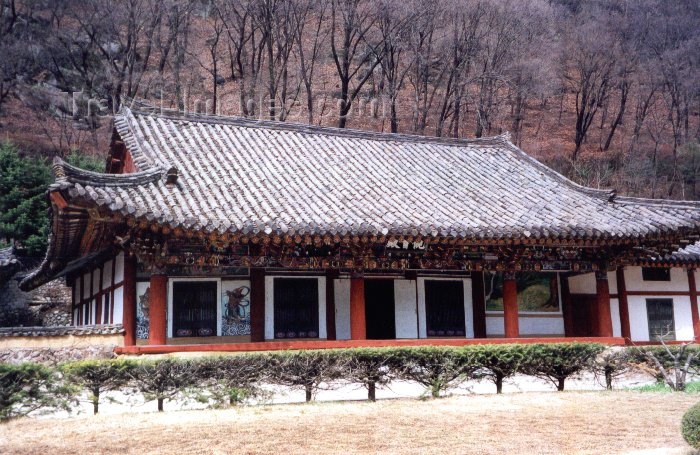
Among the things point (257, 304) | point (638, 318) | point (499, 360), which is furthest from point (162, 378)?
point (638, 318)

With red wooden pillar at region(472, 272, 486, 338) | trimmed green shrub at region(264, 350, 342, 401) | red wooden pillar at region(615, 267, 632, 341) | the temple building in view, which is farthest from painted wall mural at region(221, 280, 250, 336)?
red wooden pillar at region(615, 267, 632, 341)

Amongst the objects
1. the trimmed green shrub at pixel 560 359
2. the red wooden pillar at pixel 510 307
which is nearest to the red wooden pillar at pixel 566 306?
the red wooden pillar at pixel 510 307

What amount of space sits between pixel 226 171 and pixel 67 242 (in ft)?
13.9

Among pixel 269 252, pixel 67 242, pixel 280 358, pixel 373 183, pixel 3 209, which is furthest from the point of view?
pixel 3 209

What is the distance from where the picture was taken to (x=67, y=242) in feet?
55.5

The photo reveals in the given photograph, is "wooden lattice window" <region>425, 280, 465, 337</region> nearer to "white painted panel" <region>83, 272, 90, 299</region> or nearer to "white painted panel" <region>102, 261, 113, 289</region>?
"white painted panel" <region>102, 261, 113, 289</region>

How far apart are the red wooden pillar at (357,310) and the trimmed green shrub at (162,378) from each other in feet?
18.0

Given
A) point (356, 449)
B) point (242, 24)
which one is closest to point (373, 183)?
point (356, 449)

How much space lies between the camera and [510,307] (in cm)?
1752

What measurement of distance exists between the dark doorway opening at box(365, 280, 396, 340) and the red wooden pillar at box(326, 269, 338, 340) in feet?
3.68

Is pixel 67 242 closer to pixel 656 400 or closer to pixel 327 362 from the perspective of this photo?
pixel 327 362

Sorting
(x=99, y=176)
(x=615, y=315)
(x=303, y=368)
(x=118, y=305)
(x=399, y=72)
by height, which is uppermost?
(x=399, y=72)

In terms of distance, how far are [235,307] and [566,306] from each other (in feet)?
32.3

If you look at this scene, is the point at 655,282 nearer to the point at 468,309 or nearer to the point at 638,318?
the point at 638,318
